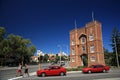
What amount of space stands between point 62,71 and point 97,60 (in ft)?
76.8

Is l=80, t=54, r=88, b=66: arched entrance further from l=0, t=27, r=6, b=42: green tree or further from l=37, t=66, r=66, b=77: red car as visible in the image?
l=0, t=27, r=6, b=42: green tree

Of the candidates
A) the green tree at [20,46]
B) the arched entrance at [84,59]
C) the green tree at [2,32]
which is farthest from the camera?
the green tree at [20,46]

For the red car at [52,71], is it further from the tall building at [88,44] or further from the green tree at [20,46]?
the green tree at [20,46]

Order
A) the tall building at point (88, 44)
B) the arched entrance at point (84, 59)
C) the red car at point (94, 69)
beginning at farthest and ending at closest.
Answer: the arched entrance at point (84, 59), the tall building at point (88, 44), the red car at point (94, 69)

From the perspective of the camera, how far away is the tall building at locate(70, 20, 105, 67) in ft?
165

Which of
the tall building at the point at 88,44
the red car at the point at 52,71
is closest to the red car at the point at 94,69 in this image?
the red car at the point at 52,71

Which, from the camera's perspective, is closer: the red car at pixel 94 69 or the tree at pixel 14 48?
the red car at pixel 94 69

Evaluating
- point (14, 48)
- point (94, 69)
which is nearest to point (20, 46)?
point (14, 48)

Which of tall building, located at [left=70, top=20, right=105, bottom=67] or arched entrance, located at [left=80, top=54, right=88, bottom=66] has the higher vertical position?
tall building, located at [left=70, top=20, right=105, bottom=67]

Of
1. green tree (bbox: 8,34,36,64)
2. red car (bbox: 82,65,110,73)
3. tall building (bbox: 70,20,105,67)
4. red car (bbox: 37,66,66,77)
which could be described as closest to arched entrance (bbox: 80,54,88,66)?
tall building (bbox: 70,20,105,67)

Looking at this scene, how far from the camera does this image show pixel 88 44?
53.3 metres

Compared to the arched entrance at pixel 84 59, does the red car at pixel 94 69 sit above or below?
Answer: below

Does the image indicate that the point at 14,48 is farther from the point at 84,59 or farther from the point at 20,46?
the point at 84,59

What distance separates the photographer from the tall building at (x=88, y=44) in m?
50.2
